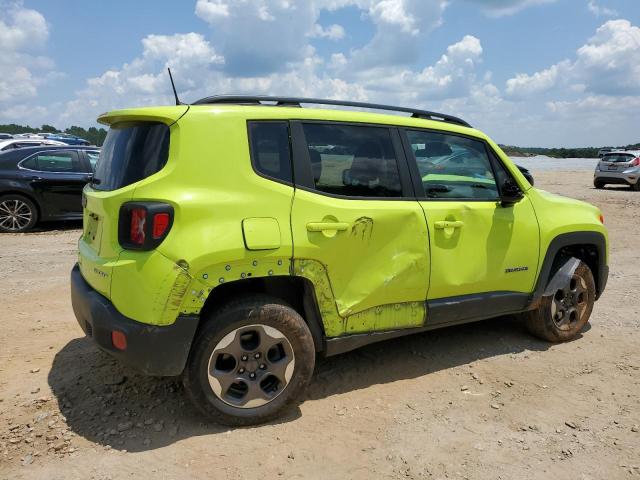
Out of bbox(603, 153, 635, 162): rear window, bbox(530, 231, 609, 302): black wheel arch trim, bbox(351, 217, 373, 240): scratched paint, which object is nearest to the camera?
bbox(351, 217, 373, 240): scratched paint

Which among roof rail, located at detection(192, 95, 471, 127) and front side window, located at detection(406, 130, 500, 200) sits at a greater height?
roof rail, located at detection(192, 95, 471, 127)

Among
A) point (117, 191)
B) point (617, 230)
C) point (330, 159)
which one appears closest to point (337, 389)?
point (330, 159)

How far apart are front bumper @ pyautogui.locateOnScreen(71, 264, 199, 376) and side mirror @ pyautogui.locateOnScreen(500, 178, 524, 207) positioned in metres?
2.41

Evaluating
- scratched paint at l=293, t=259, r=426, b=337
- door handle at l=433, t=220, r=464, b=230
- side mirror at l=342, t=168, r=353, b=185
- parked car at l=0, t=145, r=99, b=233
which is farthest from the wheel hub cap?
parked car at l=0, t=145, r=99, b=233

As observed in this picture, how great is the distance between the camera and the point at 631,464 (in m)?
2.80

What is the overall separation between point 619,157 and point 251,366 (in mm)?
20701

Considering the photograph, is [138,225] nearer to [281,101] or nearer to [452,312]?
[281,101]

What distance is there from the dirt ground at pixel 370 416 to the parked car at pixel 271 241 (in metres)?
0.31

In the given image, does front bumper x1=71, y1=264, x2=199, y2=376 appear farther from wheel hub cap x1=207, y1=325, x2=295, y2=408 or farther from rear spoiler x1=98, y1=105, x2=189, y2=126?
rear spoiler x1=98, y1=105, x2=189, y2=126

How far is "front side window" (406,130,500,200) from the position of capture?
3604 mm

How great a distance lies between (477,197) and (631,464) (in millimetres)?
1894

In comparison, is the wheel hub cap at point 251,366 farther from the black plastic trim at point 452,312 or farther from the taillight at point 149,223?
the taillight at point 149,223

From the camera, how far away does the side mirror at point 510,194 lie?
388 cm

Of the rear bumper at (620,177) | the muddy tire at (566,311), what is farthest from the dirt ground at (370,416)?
the rear bumper at (620,177)
